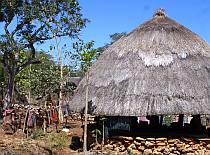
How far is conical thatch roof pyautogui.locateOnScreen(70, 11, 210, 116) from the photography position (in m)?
11.5

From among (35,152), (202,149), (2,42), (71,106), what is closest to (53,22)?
(2,42)

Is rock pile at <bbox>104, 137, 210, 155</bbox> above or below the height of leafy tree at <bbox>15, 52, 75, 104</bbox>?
below

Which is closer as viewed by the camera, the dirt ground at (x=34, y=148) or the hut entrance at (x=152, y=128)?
the dirt ground at (x=34, y=148)

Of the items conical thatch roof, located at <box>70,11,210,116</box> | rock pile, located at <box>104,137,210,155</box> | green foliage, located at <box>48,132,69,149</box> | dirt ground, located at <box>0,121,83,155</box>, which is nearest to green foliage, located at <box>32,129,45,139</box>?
dirt ground, located at <box>0,121,83,155</box>

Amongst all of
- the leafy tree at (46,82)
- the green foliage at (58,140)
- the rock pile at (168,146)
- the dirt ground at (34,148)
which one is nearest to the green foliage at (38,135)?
the dirt ground at (34,148)

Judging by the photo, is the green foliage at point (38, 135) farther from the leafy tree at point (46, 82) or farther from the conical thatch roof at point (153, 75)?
the leafy tree at point (46, 82)

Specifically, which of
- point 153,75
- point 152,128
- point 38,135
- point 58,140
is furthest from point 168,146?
point 38,135

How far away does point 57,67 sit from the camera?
2645cm

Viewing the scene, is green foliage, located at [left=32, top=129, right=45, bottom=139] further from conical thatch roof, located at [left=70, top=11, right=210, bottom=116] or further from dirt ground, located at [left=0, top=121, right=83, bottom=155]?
conical thatch roof, located at [left=70, top=11, right=210, bottom=116]

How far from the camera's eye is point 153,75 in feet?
39.7

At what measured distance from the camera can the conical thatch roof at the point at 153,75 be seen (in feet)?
37.8

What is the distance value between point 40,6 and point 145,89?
7.48m

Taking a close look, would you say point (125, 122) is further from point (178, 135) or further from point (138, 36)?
point (138, 36)

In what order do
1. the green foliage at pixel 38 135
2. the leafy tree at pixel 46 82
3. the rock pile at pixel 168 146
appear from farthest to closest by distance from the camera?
the leafy tree at pixel 46 82 → the green foliage at pixel 38 135 → the rock pile at pixel 168 146
